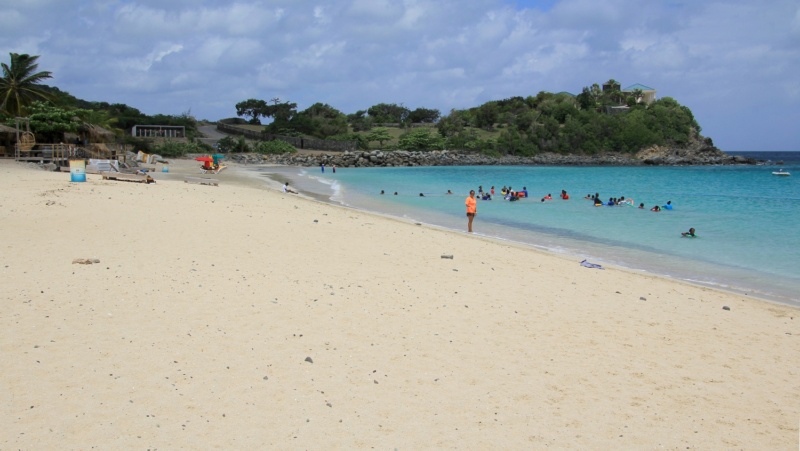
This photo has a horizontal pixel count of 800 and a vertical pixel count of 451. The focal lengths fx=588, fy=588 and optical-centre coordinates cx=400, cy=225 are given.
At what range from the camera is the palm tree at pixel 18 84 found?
33625 mm

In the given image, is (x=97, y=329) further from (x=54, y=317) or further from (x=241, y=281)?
(x=241, y=281)

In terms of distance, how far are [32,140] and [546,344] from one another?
97.9 feet

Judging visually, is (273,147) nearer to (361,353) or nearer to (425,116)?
(425,116)

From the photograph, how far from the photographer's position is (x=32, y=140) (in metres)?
28.3

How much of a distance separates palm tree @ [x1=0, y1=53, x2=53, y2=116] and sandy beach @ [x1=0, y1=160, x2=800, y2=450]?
29128 mm

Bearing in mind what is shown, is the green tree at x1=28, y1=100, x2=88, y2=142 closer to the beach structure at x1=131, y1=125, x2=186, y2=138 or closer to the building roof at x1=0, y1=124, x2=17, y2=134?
the building roof at x1=0, y1=124, x2=17, y2=134

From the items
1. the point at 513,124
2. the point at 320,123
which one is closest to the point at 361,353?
the point at 320,123

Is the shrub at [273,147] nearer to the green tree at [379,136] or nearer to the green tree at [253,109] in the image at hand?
the green tree at [379,136]

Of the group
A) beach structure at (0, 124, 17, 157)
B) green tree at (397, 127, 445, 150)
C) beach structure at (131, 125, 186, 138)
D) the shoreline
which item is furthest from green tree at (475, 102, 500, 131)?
the shoreline

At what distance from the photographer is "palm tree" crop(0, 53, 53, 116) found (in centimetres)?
3362

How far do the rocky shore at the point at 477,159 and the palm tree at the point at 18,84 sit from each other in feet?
70.8

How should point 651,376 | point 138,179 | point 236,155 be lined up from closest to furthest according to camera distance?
point 651,376, point 138,179, point 236,155

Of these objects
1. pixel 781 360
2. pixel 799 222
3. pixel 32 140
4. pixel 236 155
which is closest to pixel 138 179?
pixel 32 140

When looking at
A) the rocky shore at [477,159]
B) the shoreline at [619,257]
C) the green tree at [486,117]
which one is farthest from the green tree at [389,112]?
the shoreline at [619,257]
